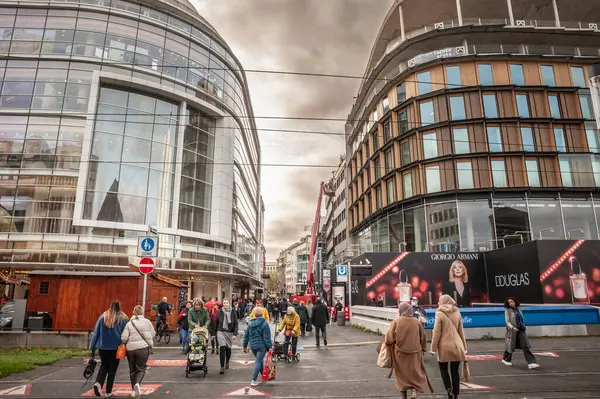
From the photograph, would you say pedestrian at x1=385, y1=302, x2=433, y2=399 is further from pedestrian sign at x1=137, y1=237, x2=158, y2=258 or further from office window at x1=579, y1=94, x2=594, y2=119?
office window at x1=579, y1=94, x2=594, y2=119

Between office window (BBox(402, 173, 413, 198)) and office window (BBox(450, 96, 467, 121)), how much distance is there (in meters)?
6.28

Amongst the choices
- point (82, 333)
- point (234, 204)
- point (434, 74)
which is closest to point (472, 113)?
point (434, 74)

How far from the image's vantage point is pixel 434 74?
110ft

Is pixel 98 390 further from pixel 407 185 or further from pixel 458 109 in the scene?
pixel 458 109

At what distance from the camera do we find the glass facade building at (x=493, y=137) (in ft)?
100

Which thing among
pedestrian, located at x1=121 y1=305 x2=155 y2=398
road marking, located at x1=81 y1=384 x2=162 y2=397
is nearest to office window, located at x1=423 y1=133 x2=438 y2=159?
road marking, located at x1=81 y1=384 x2=162 y2=397

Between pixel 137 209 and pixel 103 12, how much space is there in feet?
61.7

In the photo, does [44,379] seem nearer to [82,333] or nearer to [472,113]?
[82,333]

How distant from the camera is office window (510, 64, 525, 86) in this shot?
107ft

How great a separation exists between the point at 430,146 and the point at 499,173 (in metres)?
5.94

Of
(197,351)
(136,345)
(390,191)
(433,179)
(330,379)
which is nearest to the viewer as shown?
(136,345)

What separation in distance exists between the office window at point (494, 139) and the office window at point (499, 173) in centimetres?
118

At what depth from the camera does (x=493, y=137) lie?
31703 millimetres

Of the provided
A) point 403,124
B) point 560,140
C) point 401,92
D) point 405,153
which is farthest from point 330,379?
point 560,140
